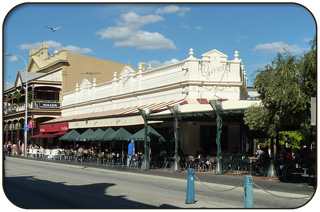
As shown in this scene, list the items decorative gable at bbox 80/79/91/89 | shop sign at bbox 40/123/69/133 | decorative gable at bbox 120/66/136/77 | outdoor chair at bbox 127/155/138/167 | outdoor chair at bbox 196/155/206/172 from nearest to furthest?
outdoor chair at bbox 196/155/206/172
outdoor chair at bbox 127/155/138/167
decorative gable at bbox 120/66/136/77
shop sign at bbox 40/123/69/133
decorative gable at bbox 80/79/91/89

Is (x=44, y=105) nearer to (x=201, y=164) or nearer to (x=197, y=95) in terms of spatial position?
(x=197, y=95)

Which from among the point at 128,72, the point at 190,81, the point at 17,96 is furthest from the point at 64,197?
the point at 17,96

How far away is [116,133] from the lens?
29.2 meters

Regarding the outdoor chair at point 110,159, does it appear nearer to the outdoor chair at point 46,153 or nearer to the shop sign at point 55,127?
the outdoor chair at point 46,153

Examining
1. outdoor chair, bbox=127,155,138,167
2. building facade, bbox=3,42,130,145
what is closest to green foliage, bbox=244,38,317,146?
outdoor chair, bbox=127,155,138,167

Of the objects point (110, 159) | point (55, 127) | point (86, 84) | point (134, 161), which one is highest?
point (86, 84)

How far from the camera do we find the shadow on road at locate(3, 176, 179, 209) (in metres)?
11.9

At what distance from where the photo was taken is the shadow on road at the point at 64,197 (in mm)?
11927

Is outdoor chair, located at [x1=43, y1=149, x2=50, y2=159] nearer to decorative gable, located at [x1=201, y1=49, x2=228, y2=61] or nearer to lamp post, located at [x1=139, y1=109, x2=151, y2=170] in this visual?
lamp post, located at [x1=139, y1=109, x2=151, y2=170]

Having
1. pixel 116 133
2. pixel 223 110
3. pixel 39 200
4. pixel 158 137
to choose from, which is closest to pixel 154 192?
pixel 39 200

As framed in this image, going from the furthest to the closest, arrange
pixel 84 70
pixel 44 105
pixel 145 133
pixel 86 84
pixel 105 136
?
pixel 84 70 → pixel 44 105 → pixel 86 84 → pixel 105 136 → pixel 145 133

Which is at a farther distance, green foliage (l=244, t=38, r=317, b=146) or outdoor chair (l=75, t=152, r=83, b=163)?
outdoor chair (l=75, t=152, r=83, b=163)

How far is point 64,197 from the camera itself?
13.6 metres

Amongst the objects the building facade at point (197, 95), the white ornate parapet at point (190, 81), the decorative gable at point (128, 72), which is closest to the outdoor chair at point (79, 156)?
the building facade at point (197, 95)
